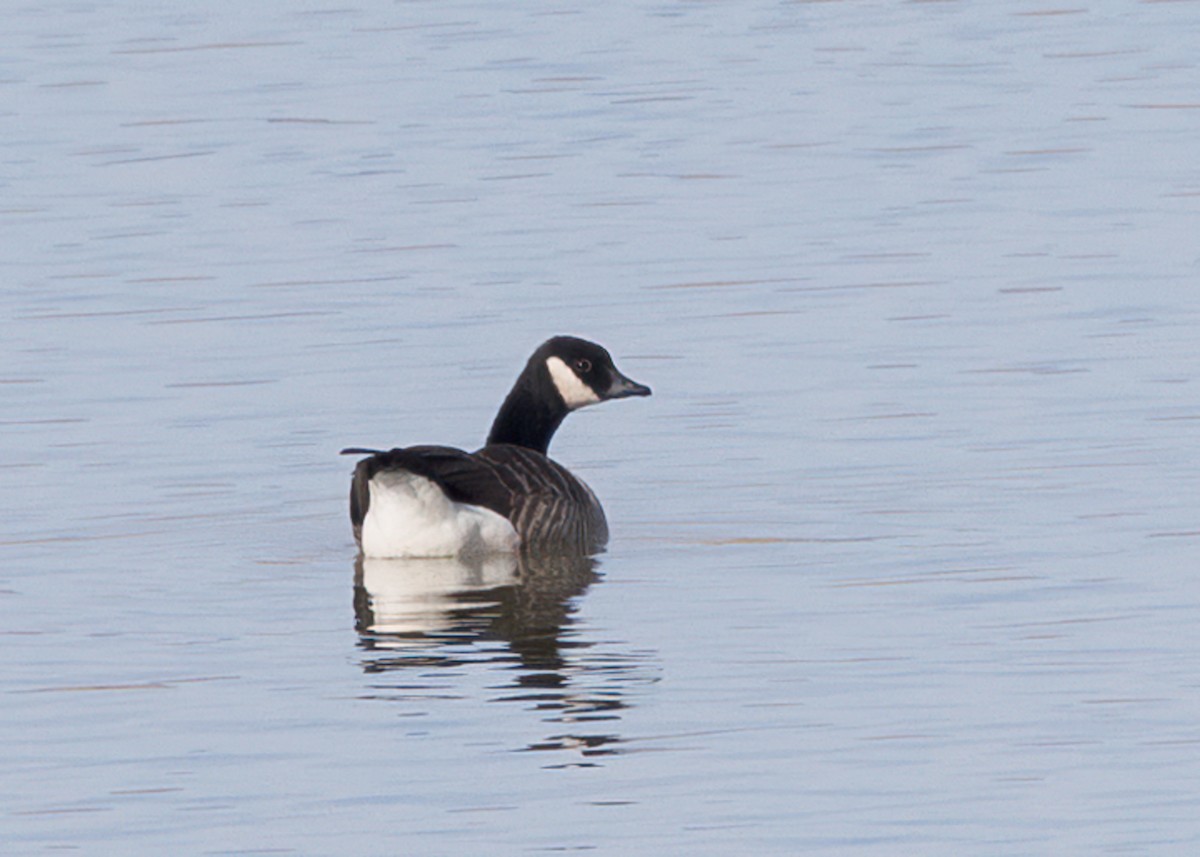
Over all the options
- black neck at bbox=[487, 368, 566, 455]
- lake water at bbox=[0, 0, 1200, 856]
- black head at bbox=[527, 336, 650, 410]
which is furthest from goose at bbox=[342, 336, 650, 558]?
black head at bbox=[527, 336, 650, 410]

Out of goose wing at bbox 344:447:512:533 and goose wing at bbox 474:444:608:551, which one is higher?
goose wing at bbox 344:447:512:533

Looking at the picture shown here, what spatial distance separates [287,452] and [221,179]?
Answer: 8.87m

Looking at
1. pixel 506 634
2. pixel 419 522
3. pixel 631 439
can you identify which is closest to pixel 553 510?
pixel 419 522

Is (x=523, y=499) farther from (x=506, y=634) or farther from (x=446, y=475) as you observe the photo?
(x=506, y=634)

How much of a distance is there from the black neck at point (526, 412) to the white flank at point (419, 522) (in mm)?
1415

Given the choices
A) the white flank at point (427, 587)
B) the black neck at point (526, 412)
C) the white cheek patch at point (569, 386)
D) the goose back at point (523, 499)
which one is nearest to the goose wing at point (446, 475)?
the goose back at point (523, 499)

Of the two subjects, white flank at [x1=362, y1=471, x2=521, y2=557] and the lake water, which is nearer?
the lake water

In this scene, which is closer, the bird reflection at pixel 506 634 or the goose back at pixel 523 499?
the bird reflection at pixel 506 634

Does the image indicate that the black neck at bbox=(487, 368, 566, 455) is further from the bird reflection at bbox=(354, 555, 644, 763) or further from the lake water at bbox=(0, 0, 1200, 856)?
the bird reflection at bbox=(354, 555, 644, 763)

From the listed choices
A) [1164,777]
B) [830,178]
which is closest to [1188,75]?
[830,178]

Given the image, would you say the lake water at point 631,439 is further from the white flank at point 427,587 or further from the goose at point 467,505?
the goose at point 467,505

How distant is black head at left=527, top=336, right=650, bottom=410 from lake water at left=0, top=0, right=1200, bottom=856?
1.64 ft

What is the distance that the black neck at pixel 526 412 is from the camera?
16.3 m

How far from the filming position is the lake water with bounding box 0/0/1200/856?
10461mm
